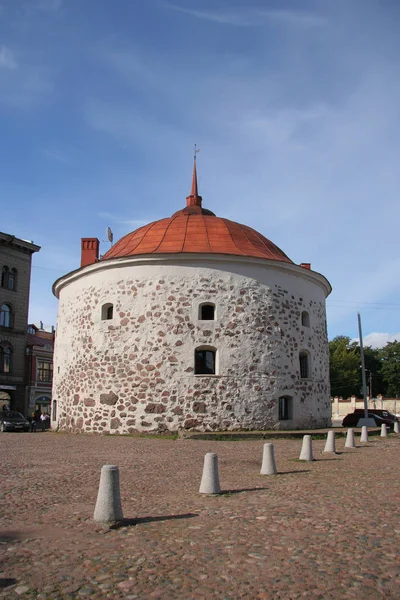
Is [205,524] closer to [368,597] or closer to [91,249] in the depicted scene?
[368,597]

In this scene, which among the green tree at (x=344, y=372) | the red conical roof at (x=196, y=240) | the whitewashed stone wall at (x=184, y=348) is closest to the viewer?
the whitewashed stone wall at (x=184, y=348)

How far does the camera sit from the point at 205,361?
813 inches

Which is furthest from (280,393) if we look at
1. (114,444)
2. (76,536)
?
(76,536)

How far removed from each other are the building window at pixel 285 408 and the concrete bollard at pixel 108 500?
1577 cm

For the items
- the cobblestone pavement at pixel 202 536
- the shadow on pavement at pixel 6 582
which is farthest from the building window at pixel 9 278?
the shadow on pavement at pixel 6 582

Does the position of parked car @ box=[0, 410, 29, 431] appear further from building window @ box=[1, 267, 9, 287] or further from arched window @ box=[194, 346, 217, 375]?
building window @ box=[1, 267, 9, 287]

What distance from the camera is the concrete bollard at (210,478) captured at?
8.14 meters

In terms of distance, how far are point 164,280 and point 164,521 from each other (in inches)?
591

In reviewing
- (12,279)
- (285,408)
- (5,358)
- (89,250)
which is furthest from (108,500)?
(12,279)

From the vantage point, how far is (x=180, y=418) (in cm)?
1975

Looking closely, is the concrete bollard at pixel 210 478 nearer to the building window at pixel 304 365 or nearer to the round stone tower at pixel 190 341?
the round stone tower at pixel 190 341

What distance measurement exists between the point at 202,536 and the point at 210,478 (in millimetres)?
2489

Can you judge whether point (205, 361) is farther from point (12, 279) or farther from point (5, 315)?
point (12, 279)

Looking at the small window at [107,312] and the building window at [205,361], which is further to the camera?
the small window at [107,312]
